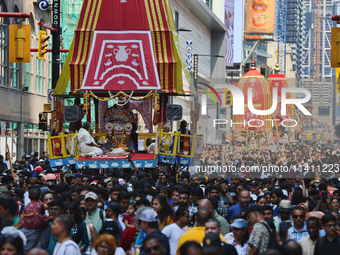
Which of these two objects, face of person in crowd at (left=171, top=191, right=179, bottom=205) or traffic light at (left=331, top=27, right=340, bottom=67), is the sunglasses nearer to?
face of person in crowd at (left=171, top=191, right=179, bottom=205)

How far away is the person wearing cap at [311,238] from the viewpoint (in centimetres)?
810

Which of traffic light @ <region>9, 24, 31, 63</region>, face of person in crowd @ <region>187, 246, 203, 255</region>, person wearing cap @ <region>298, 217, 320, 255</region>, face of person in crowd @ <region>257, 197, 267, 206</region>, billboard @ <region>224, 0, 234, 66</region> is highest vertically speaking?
billboard @ <region>224, 0, 234, 66</region>

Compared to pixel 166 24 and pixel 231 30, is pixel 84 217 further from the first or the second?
pixel 231 30

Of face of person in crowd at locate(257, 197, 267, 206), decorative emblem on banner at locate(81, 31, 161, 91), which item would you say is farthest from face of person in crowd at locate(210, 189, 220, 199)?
decorative emblem on banner at locate(81, 31, 161, 91)

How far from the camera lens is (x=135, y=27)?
2344 centimetres

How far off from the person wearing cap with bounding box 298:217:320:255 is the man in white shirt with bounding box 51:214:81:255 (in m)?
2.91

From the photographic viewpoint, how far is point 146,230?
7.25 metres

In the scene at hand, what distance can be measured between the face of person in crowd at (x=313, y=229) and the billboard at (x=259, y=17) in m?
118

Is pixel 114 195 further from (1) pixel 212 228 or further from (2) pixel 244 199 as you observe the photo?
(1) pixel 212 228

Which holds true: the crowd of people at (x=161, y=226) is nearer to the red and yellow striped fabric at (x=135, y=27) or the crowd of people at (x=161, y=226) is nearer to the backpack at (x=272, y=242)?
the backpack at (x=272, y=242)

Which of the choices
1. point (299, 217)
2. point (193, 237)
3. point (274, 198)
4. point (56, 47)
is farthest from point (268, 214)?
point (56, 47)

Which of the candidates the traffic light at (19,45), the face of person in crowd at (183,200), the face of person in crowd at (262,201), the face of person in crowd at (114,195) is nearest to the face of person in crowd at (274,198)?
the face of person in crowd at (262,201)

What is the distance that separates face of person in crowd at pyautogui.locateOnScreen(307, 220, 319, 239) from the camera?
8117 millimetres

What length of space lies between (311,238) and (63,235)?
316cm
